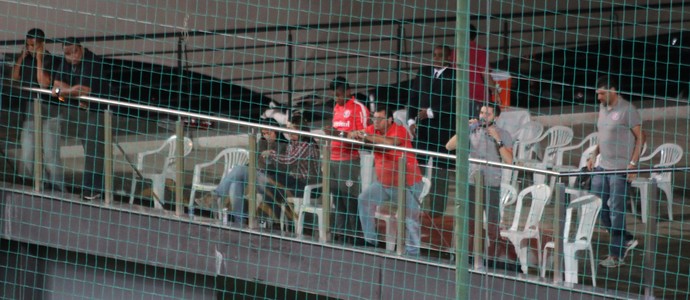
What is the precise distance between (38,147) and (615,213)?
486cm

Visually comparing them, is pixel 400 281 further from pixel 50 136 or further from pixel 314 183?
pixel 50 136

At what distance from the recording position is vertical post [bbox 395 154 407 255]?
346 inches

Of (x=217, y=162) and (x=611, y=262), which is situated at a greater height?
(x=217, y=162)

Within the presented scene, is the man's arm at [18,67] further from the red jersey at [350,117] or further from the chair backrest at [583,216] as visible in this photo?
the chair backrest at [583,216]

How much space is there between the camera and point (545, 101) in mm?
13961

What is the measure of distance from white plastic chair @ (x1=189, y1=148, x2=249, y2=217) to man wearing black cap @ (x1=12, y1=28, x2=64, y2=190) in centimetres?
128

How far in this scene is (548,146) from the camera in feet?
40.2

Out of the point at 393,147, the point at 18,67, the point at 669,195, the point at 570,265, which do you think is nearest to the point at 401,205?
the point at 393,147

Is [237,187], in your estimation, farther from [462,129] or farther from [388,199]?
[462,129]

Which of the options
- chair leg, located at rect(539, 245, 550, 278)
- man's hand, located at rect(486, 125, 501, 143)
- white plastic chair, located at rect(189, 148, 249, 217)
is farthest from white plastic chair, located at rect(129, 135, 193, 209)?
chair leg, located at rect(539, 245, 550, 278)

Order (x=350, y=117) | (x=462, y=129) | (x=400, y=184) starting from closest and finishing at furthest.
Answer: (x=462, y=129) → (x=400, y=184) → (x=350, y=117)

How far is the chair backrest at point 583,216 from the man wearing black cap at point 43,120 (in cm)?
433

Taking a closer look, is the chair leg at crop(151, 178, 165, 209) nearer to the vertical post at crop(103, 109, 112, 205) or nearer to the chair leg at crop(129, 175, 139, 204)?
the chair leg at crop(129, 175, 139, 204)

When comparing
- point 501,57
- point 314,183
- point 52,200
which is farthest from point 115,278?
point 501,57
